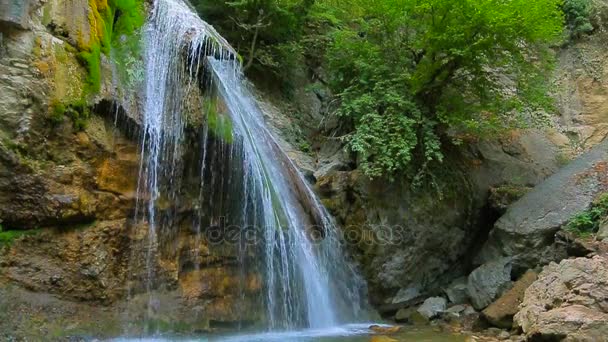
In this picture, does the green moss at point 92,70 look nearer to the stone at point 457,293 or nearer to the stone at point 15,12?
the stone at point 15,12

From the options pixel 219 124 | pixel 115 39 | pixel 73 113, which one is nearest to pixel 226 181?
pixel 219 124

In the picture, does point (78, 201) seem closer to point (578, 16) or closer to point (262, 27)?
point (262, 27)

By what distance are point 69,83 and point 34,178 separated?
55.8 inches

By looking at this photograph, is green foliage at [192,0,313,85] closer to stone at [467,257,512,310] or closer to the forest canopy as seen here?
the forest canopy

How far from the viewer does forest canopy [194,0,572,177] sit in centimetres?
1027

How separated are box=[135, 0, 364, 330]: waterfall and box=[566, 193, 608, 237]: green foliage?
14.2 feet

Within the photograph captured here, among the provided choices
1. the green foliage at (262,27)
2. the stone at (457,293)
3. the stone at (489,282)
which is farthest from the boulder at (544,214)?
the green foliage at (262,27)

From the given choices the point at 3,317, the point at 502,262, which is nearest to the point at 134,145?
the point at 3,317

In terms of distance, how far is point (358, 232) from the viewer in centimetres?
1040

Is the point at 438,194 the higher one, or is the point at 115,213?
the point at 438,194

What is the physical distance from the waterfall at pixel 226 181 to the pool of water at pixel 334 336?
1.17ft

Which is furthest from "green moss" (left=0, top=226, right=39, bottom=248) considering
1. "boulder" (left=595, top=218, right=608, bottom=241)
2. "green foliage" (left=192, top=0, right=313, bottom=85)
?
"boulder" (left=595, top=218, right=608, bottom=241)

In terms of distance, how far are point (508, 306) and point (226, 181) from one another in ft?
16.8

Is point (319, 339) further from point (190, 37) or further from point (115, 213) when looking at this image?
point (190, 37)
